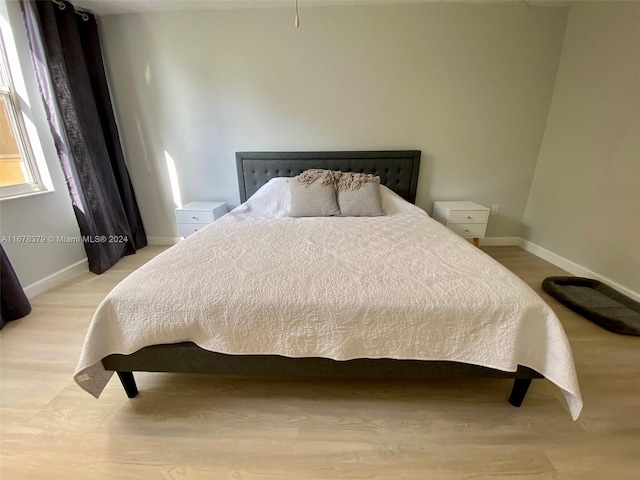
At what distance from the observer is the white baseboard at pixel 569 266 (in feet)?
7.17

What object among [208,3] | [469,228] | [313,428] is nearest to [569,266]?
[469,228]

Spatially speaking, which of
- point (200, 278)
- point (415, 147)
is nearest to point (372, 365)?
point (200, 278)

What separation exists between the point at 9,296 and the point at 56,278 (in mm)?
563

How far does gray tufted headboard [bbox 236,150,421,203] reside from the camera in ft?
9.49

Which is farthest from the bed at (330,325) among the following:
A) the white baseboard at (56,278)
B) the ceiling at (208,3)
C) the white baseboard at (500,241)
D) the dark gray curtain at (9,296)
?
the ceiling at (208,3)

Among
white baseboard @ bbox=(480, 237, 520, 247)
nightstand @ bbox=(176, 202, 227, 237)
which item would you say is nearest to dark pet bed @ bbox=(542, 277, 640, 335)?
white baseboard @ bbox=(480, 237, 520, 247)

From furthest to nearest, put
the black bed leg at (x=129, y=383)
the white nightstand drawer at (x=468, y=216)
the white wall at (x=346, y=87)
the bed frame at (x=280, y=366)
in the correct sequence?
the white nightstand drawer at (x=468, y=216), the white wall at (x=346, y=87), the black bed leg at (x=129, y=383), the bed frame at (x=280, y=366)

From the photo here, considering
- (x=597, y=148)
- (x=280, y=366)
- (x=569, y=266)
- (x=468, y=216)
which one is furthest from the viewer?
(x=468, y=216)

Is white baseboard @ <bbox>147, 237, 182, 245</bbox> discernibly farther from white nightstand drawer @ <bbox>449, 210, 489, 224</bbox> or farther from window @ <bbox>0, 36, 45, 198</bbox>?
white nightstand drawer @ <bbox>449, 210, 489, 224</bbox>

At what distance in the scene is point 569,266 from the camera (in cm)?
264

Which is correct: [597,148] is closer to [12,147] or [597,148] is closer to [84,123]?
[84,123]

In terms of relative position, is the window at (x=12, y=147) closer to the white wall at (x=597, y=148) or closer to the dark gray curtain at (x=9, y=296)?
the dark gray curtain at (x=9, y=296)

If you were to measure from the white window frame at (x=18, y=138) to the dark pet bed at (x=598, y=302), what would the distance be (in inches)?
171

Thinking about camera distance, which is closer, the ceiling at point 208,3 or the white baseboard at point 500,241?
the ceiling at point 208,3
